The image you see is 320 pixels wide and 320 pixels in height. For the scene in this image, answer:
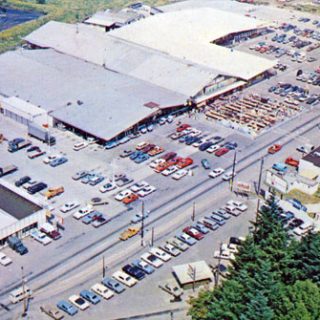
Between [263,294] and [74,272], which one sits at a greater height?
[263,294]

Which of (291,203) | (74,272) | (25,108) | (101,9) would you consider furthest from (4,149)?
(101,9)

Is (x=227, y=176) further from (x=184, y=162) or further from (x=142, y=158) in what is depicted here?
(x=142, y=158)

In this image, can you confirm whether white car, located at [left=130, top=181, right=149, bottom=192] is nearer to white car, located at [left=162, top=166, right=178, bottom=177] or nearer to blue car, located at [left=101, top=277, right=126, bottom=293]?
white car, located at [left=162, top=166, right=178, bottom=177]

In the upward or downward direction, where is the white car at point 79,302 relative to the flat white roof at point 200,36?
downward

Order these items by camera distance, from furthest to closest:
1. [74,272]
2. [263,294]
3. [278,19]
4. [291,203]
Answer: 1. [278,19]
2. [291,203]
3. [74,272]
4. [263,294]

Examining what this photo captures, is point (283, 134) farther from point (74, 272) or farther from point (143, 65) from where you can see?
point (74, 272)

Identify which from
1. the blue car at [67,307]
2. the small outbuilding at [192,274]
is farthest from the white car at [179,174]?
the blue car at [67,307]

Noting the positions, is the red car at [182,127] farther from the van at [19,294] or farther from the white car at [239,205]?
the van at [19,294]
